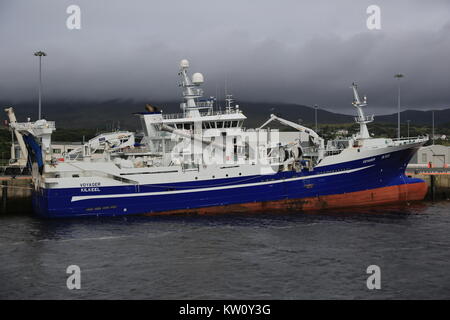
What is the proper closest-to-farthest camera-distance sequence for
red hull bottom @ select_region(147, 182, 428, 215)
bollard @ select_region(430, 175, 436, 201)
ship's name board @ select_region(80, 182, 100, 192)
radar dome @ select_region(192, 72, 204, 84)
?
1. ship's name board @ select_region(80, 182, 100, 192)
2. red hull bottom @ select_region(147, 182, 428, 215)
3. radar dome @ select_region(192, 72, 204, 84)
4. bollard @ select_region(430, 175, 436, 201)

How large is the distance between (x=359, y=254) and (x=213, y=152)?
1536cm

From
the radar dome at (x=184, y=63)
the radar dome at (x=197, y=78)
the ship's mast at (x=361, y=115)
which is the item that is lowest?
the ship's mast at (x=361, y=115)

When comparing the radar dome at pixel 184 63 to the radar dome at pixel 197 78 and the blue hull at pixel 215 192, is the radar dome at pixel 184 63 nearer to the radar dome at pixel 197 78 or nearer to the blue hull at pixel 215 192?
the radar dome at pixel 197 78

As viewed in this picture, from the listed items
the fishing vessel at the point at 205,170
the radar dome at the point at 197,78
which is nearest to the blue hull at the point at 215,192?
the fishing vessel at the point at 205,170

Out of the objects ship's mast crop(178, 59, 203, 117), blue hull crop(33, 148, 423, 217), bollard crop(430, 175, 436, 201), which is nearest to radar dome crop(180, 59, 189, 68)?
ship's mast crop(178, 59, 203, 117)

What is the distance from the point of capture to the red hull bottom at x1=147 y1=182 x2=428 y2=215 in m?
32.5

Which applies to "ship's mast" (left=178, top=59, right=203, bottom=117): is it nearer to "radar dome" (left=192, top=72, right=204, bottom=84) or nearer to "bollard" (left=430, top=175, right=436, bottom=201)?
"radar dome" (left=192, top=72, right=204, bottom=84)

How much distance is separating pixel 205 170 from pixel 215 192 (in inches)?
70.1

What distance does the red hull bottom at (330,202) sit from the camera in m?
32.5

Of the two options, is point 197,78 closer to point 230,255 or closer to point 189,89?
point 189,89

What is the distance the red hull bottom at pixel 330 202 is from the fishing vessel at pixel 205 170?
0.25ft

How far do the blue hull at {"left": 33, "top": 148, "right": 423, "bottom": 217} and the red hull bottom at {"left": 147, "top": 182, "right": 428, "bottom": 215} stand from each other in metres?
0.24

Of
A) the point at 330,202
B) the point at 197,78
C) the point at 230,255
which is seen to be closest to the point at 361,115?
the point at 330,202
